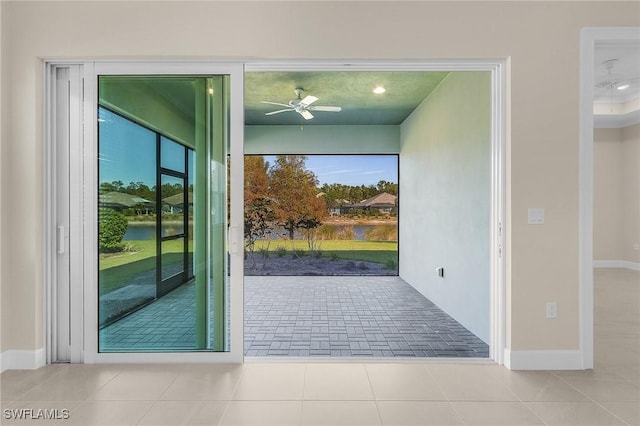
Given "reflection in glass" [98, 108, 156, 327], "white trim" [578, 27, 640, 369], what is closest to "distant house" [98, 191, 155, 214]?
"reflection in glass" [98, 108, 156, 327]

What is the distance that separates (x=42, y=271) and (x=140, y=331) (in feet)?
2.69

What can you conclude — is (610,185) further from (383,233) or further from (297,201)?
(297,201)

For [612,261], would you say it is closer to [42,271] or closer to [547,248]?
[547,248]

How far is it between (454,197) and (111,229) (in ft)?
11.3

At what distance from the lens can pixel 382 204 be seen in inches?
285

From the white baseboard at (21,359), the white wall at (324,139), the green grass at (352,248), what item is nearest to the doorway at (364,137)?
the white wall at (324,139)

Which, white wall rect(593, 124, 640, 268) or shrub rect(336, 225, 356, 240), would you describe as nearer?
white wall rect(593, 124, 640, 268)

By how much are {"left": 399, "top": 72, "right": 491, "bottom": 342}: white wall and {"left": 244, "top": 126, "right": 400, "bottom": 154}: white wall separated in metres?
0.84

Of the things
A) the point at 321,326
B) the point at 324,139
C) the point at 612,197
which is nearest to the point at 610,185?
the point at 612,197

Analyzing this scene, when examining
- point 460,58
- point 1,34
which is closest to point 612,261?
point 460,58

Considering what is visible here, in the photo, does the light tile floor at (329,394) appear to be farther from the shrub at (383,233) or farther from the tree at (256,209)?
the tree at (256,209)

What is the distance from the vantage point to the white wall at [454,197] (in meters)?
3.43

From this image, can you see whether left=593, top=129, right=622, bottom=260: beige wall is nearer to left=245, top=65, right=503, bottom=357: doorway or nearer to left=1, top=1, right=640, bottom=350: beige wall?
left=245, top=65, right=503, bottom=357: doorway

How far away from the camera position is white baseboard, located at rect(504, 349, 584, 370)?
8.54 ft
